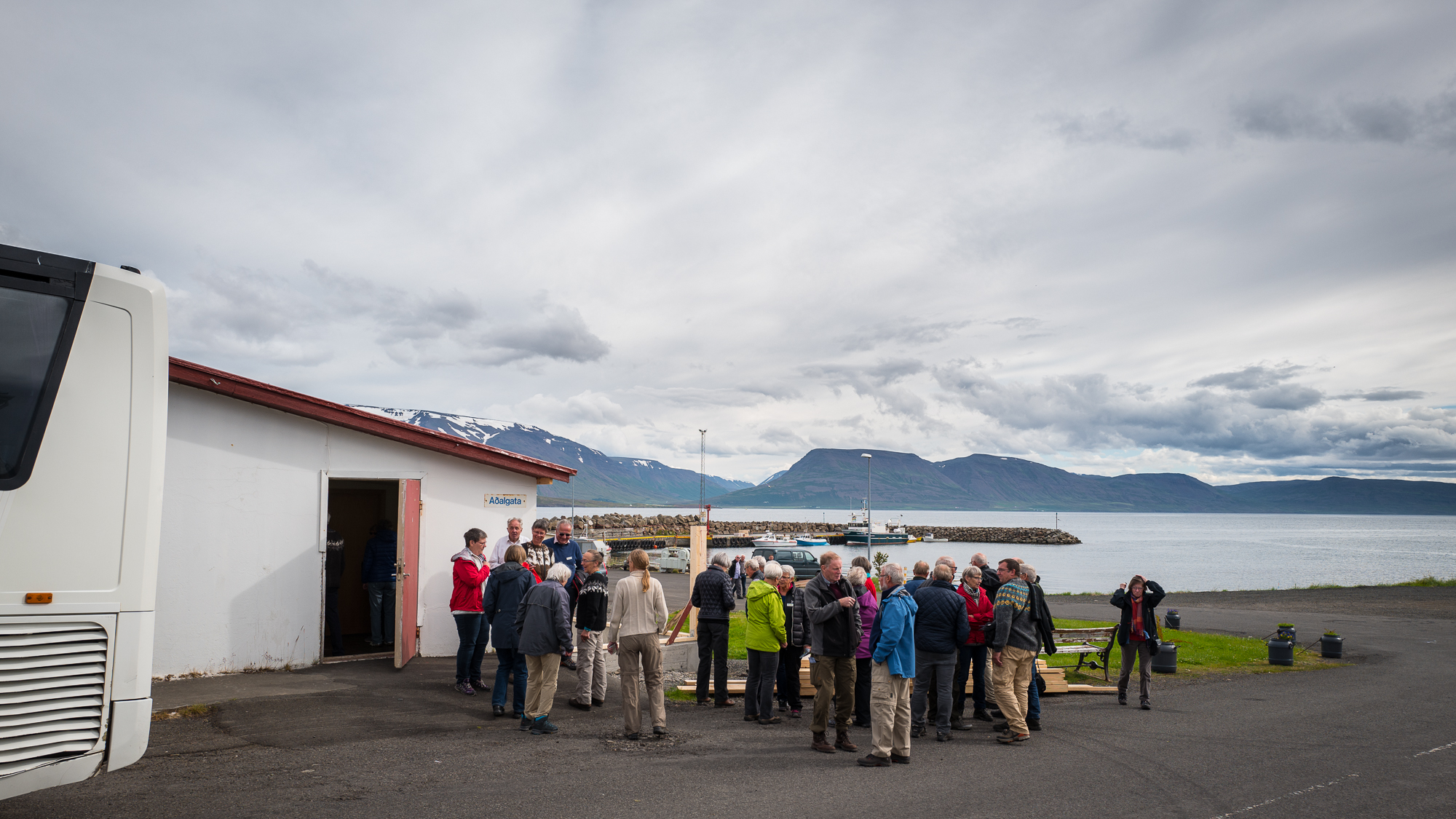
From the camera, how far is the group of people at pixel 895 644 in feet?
24.6

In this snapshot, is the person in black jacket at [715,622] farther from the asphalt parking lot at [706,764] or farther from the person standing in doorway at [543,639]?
the person standing in doorway at [543,639]

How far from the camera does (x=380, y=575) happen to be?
12.5m

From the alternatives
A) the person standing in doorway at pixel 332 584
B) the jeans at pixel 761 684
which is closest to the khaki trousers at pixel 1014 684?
the jeans at pixel 761 684

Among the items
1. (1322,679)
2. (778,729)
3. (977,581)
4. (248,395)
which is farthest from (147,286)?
(1322,679)

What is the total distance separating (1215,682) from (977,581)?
20.4 feet

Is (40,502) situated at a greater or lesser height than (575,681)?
greater

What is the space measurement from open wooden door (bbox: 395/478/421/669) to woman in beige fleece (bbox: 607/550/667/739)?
3.88 meters

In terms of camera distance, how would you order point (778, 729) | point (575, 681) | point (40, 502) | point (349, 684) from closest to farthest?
1. point (40, 502)
2. point (778, 729)
3. point (349, 684)
4. point (575, 681)

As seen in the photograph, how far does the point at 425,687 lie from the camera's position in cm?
977

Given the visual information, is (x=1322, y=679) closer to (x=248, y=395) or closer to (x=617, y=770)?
(x=617, y=770)

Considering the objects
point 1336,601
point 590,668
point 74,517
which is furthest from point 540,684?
point 1336,601

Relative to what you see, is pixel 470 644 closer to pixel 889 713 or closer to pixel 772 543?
pixel 889 713

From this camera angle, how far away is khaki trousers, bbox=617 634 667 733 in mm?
7965

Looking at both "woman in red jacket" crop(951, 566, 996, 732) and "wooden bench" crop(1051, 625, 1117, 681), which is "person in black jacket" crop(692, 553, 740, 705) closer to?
"woman in red jacket" crop(951, 566, 996, 732)
